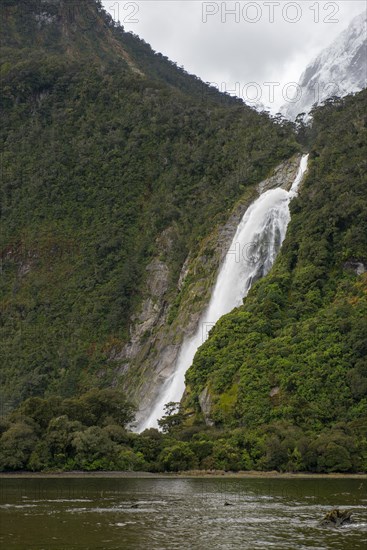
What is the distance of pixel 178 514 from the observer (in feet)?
117

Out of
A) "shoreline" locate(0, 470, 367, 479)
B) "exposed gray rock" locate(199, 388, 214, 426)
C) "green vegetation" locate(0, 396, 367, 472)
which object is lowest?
"shoreline" locate(0, 470, 367, 479)

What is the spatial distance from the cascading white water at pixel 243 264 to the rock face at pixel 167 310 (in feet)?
3.47

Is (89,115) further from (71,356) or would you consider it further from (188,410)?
(188,410)

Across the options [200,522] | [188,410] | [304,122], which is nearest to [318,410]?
[188,410]

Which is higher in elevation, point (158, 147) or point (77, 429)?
point (158, 147)

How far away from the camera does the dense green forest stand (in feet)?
200

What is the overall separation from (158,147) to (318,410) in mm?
63544

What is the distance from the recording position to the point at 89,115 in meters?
126

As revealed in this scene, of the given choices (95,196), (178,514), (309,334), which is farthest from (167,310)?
(178,514)

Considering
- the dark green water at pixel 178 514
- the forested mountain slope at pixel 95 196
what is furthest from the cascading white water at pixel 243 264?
the dark green water at pixel 178 514

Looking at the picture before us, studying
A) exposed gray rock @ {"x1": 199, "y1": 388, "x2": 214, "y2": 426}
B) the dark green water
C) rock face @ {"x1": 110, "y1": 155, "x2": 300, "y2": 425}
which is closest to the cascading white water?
rock face @ {"x1": 110, "y1": 155, "x2": 300, "y2": 425}

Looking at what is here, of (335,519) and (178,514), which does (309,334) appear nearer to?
(178,514)

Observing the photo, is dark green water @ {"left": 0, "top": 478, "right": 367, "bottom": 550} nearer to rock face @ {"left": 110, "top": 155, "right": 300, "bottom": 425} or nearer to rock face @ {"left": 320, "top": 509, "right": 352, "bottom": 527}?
rock face @ {"left": 320, "top": 509, "right": 352, "bottom": 527}

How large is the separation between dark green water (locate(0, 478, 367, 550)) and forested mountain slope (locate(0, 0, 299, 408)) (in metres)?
41.4
